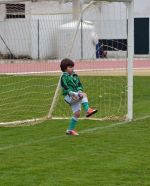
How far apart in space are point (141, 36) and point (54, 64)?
67.4 ft

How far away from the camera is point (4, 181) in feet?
29.2

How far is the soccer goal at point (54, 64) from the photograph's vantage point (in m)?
15.8

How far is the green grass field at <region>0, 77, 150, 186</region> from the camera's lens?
9.00 metres

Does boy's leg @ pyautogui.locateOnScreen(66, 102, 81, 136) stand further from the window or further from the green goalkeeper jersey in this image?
the window

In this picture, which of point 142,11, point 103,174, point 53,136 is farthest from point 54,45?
point 142,11

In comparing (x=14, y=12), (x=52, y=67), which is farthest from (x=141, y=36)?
(x=14, y=12)

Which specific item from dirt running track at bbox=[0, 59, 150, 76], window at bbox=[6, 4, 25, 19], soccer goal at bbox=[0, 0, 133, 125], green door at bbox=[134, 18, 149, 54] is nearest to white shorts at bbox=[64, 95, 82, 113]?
soccer goal at bbox=[0, 0, 133, 125]

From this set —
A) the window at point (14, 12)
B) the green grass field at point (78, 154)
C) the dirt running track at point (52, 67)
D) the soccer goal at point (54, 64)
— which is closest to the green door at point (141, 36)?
the soccer goal at point (54, 64)

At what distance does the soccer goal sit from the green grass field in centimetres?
138

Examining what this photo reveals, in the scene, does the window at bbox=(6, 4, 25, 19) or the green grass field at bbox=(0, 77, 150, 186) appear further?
the window at bbox=(6, 4, 25, 19)

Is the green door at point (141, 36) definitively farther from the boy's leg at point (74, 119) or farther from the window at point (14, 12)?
the boy's leg at point (74, 119)

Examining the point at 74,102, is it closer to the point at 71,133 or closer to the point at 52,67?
the point at 71,133

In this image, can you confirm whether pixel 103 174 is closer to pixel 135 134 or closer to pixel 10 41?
pixel 135 134

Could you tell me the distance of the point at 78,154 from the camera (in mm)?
10766
